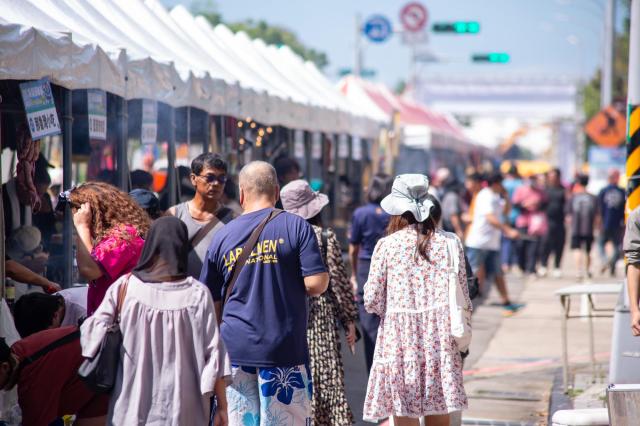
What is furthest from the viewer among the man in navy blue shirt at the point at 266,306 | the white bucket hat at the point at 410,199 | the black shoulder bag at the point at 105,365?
the white bucket hat at the point at 410,199

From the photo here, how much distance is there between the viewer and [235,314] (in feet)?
17.4

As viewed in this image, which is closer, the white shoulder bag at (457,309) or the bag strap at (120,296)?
the bag strap at (120,296)

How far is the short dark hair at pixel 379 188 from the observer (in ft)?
28.2

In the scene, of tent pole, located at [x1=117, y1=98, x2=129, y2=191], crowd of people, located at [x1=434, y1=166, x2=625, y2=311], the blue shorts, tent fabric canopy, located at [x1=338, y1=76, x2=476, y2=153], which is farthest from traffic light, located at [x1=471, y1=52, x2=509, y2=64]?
tent pole, located at [x1=117, y1=98, x2=129, y2=191]

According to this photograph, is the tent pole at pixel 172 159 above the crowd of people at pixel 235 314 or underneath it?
above

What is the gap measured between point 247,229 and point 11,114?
351 centimetres

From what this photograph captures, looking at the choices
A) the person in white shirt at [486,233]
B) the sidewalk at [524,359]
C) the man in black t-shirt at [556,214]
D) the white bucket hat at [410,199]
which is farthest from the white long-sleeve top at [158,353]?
the man in black t-shirt at [556,214]

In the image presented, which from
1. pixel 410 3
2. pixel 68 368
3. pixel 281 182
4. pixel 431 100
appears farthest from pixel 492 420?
pixel 431 100

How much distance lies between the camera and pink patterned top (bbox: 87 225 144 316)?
5.31 m

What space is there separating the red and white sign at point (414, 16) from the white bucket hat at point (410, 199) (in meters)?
23.4

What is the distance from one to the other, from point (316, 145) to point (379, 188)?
6.95 m

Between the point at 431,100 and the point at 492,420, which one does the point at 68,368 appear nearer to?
the point at 492,420

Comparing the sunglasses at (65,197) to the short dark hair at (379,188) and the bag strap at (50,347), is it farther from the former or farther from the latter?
the short dark hair at (379,188)

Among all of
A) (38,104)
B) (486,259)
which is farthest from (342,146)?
(38,104)
